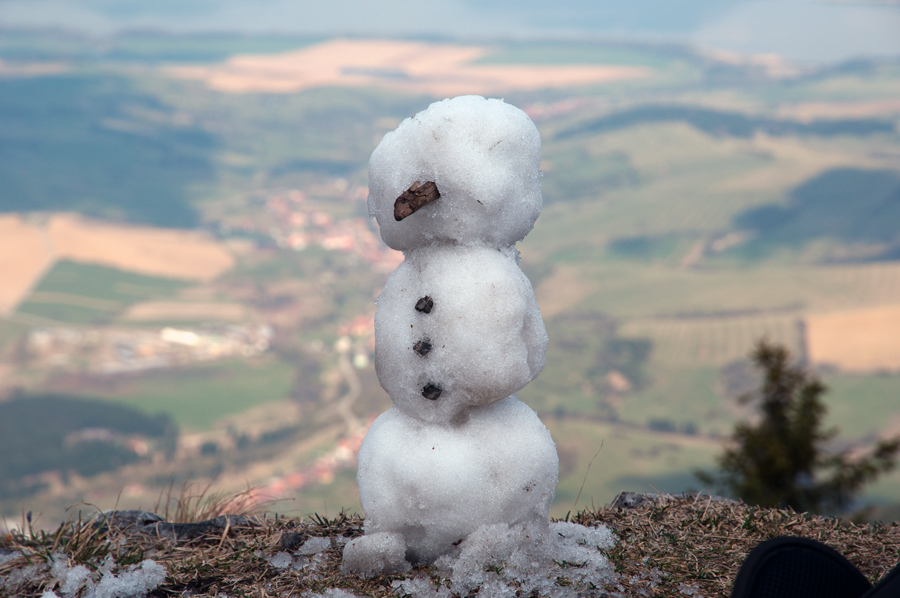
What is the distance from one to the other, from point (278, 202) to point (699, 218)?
111966 mm

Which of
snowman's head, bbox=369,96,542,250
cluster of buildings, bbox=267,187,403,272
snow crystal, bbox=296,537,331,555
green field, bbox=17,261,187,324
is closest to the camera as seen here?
snowman's head, bbox=369,96,542,250

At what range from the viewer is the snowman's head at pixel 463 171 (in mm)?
4328

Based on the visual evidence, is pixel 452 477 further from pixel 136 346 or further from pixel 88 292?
pixel 88 292

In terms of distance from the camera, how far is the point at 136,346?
119m

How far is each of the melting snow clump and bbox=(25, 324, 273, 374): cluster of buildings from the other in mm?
115734

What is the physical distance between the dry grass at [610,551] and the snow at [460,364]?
0.35 meters

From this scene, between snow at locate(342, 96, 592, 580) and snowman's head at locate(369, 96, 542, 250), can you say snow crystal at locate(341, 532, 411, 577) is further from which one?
snowman's head at locate(369, 96, 542, 250)

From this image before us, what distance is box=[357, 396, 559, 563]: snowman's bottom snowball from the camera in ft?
14.4

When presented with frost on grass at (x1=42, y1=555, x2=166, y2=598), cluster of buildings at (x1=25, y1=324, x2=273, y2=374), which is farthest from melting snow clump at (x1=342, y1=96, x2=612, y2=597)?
cluster of buildings at (x1=25, y1=324, x2=273, y2=374)

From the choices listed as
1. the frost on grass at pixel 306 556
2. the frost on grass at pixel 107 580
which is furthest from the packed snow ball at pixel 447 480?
the frost on grass at pixel 107 580

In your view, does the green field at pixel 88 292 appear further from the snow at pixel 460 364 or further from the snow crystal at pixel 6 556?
the snow at pixel 460 364

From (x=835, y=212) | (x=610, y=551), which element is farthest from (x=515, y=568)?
(x=835, y=212)

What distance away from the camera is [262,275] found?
145375 millimetres

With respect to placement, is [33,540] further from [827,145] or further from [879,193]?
[827,145]
